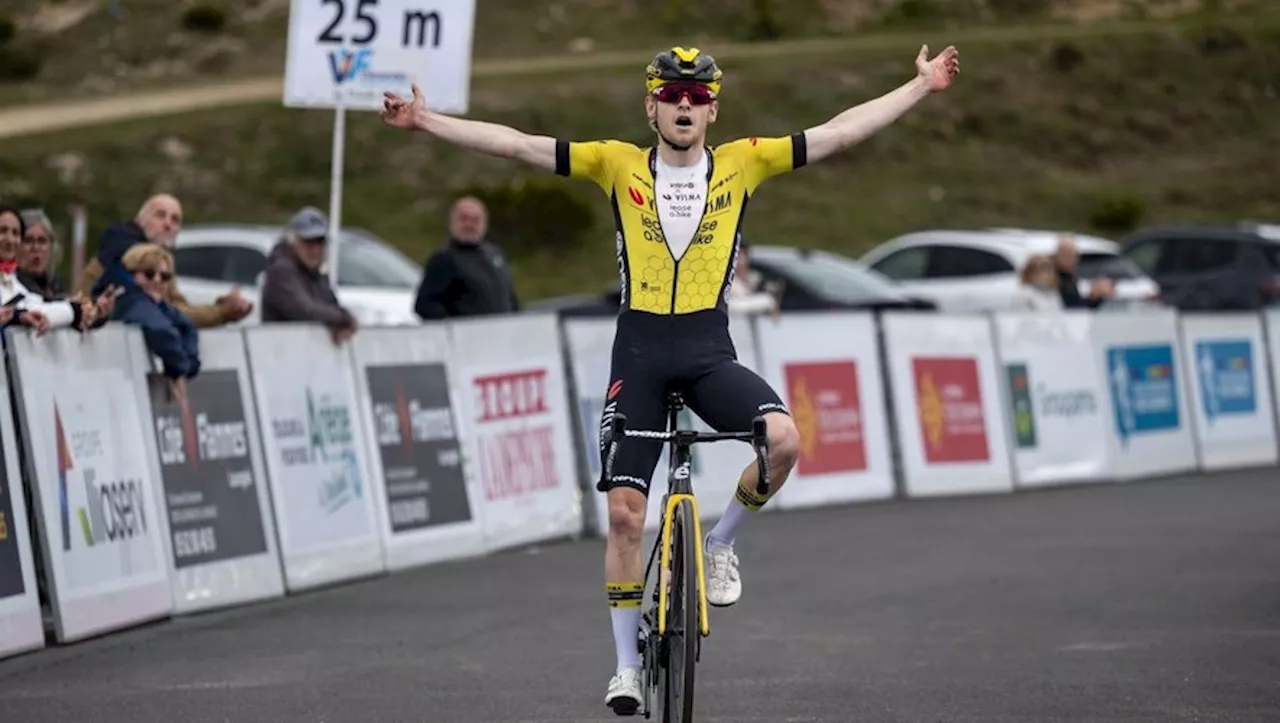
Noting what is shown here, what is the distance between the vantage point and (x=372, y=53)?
19.0 metres

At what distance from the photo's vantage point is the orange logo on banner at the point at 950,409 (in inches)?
856

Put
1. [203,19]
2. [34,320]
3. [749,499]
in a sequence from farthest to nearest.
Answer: [203,19] < [34,320] < [749,499]

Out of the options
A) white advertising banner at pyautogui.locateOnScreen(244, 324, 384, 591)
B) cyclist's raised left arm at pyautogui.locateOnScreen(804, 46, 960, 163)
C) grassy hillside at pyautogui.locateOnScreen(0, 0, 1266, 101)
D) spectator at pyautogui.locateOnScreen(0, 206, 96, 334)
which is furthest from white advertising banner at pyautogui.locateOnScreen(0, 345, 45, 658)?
grassy hillside at pyautogui.locateOnScreen(0, 0, 1266, 101)

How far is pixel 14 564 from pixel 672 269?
423cm

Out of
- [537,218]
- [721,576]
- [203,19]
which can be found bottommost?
Result: [721,576]

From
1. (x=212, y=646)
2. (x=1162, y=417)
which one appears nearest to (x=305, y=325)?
(x=212, y=646)

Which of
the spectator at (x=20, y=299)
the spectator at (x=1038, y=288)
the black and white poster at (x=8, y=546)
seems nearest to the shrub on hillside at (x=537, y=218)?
the spectator at (x=1038, y=288)

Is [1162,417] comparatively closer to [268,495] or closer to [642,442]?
[268,495]

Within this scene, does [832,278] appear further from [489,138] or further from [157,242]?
[489,138]

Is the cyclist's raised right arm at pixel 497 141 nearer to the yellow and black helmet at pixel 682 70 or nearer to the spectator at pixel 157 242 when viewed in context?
the yellow and black helmet at pixel 682 70

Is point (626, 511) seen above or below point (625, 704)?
above

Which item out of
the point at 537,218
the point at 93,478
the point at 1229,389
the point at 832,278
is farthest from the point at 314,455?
the point at 537,218

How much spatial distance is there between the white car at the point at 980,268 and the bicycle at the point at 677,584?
22856 millimetres

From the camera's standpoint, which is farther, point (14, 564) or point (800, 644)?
point (14, 564)
